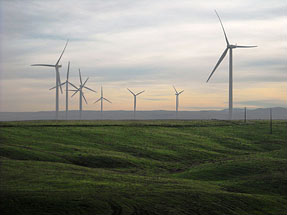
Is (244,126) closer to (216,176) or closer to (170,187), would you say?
(216,176)

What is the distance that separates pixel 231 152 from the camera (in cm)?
6481

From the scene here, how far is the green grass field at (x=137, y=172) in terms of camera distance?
1100 inches

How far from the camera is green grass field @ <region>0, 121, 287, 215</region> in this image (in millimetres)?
27938

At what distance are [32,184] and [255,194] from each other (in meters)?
17.3

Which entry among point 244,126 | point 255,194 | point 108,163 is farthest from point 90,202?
point 244,126

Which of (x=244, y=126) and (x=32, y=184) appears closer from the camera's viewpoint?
(x=32, y=184)

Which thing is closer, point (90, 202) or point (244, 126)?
point (90, 202)

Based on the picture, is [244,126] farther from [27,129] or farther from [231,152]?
[27,129]

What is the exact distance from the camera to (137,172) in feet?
152

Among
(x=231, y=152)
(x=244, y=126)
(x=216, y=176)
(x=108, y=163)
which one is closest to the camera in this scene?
(x=216, y=176)

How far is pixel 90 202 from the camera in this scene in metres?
27.7

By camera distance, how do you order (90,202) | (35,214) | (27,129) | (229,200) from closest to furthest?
(35,214) < (90,202) < (229,200) < (27,129)

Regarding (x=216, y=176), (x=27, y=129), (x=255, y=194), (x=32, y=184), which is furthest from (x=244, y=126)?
(x=32, y=184)

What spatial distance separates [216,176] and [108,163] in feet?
45.3
